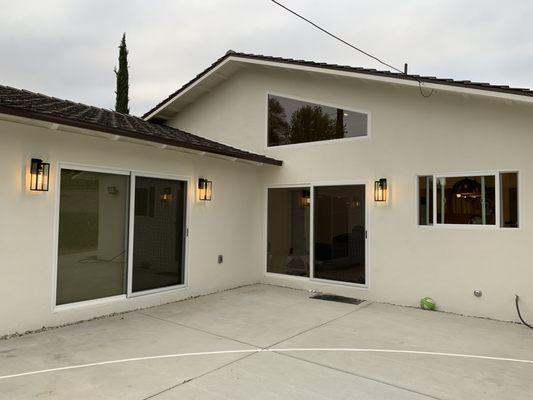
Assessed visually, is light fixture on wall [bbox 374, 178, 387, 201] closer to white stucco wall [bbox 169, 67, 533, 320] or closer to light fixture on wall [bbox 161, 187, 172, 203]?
white stucco wall [bbox 169, 67, 533, 320]

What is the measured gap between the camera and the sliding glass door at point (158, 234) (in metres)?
6.65

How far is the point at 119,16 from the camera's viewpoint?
8.90m

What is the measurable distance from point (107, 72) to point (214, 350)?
18752mm

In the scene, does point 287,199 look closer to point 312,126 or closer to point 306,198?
point 306,198

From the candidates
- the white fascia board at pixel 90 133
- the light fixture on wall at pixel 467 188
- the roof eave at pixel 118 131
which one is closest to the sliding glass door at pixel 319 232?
the roof eave at pixel 118 131

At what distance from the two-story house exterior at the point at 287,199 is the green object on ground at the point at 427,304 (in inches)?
4.0

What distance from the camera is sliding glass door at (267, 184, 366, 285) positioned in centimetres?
785

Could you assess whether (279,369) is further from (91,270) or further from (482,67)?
(482,67)

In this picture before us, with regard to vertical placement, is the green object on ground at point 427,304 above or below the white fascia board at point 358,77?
below

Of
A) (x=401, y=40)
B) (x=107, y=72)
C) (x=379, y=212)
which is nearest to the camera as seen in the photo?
(x=379, y=212)

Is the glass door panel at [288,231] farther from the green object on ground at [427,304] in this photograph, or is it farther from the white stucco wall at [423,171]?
the green object on ground at [427,304]

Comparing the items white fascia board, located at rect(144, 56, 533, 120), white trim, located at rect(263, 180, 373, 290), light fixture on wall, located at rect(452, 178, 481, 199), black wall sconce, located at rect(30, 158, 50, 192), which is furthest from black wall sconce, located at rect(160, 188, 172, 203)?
light fixture on wall, located at rect(452, 178, 481, 199)

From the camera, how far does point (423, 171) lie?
7023 millimetres

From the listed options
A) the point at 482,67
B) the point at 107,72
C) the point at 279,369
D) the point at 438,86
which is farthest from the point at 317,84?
the point at 107,72
